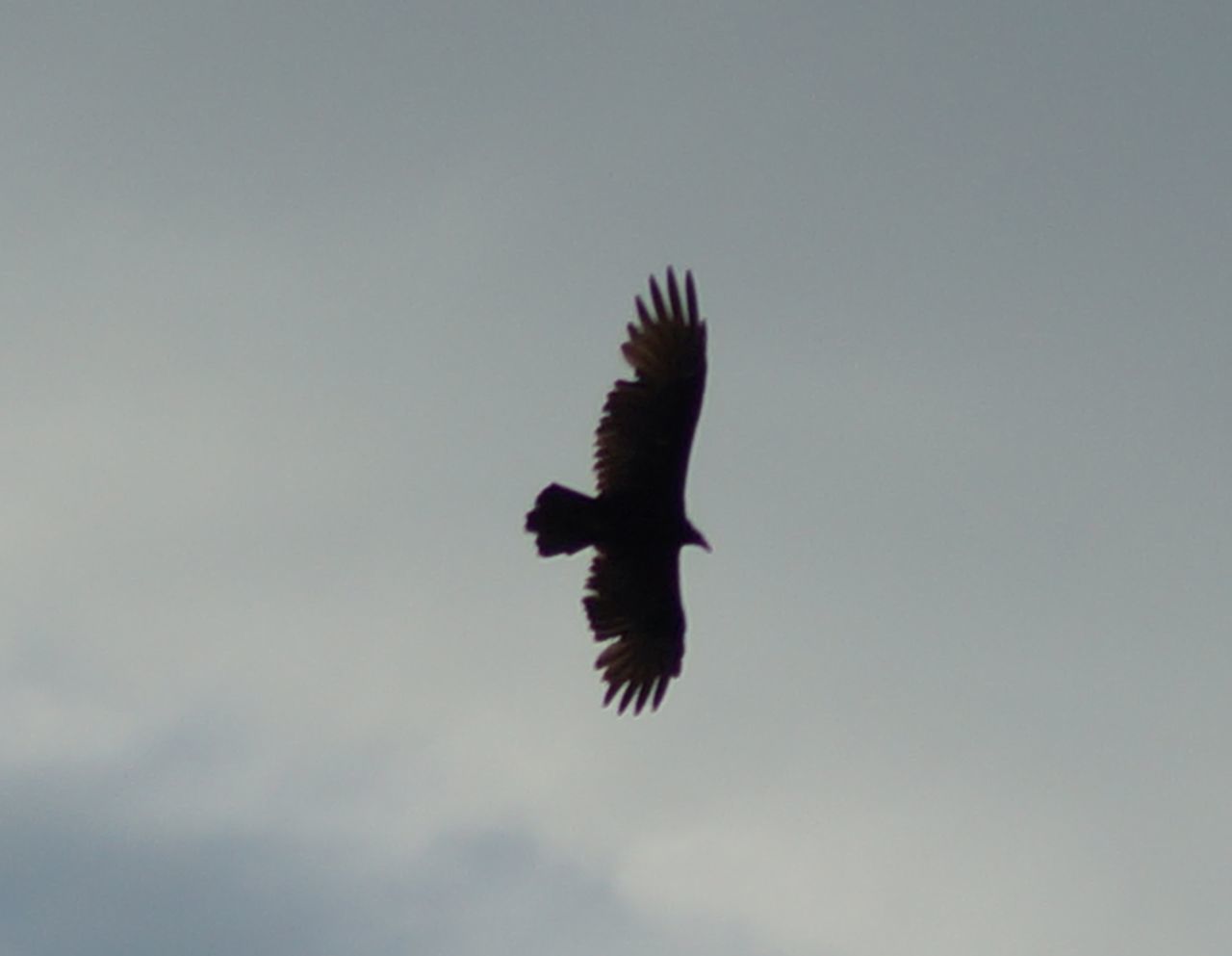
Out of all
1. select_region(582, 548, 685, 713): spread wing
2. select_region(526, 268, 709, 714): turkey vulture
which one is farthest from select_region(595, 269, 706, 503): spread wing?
select_region(582, 548, 685, 713): spread wing

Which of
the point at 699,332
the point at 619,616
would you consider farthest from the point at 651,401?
the point at 619,616

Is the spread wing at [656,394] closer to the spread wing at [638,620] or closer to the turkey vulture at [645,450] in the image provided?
the turkey vulture at [645,450]

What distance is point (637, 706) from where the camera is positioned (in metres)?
19.6

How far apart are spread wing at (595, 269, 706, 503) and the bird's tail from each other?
0.44m

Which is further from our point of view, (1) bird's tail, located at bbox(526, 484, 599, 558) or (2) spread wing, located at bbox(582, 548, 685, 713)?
(2) spread wing, located at bbox(582, 548, 685, 713)

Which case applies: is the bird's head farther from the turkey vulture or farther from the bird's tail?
the bird's tail

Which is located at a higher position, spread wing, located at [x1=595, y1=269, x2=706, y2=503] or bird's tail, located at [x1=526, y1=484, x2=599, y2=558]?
spread wing, located at [x1=595, y1=269, x2=706, y2=503]

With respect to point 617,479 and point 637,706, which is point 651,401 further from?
point 637,706

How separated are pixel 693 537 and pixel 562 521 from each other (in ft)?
5.24

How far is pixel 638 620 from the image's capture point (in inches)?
760

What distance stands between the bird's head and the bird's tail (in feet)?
3.45

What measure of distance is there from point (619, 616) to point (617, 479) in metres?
1.94

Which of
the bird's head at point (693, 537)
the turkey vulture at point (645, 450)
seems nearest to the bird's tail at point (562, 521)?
the turkey vulture at point (645, 450)

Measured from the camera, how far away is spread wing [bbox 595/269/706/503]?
58.1 feet
